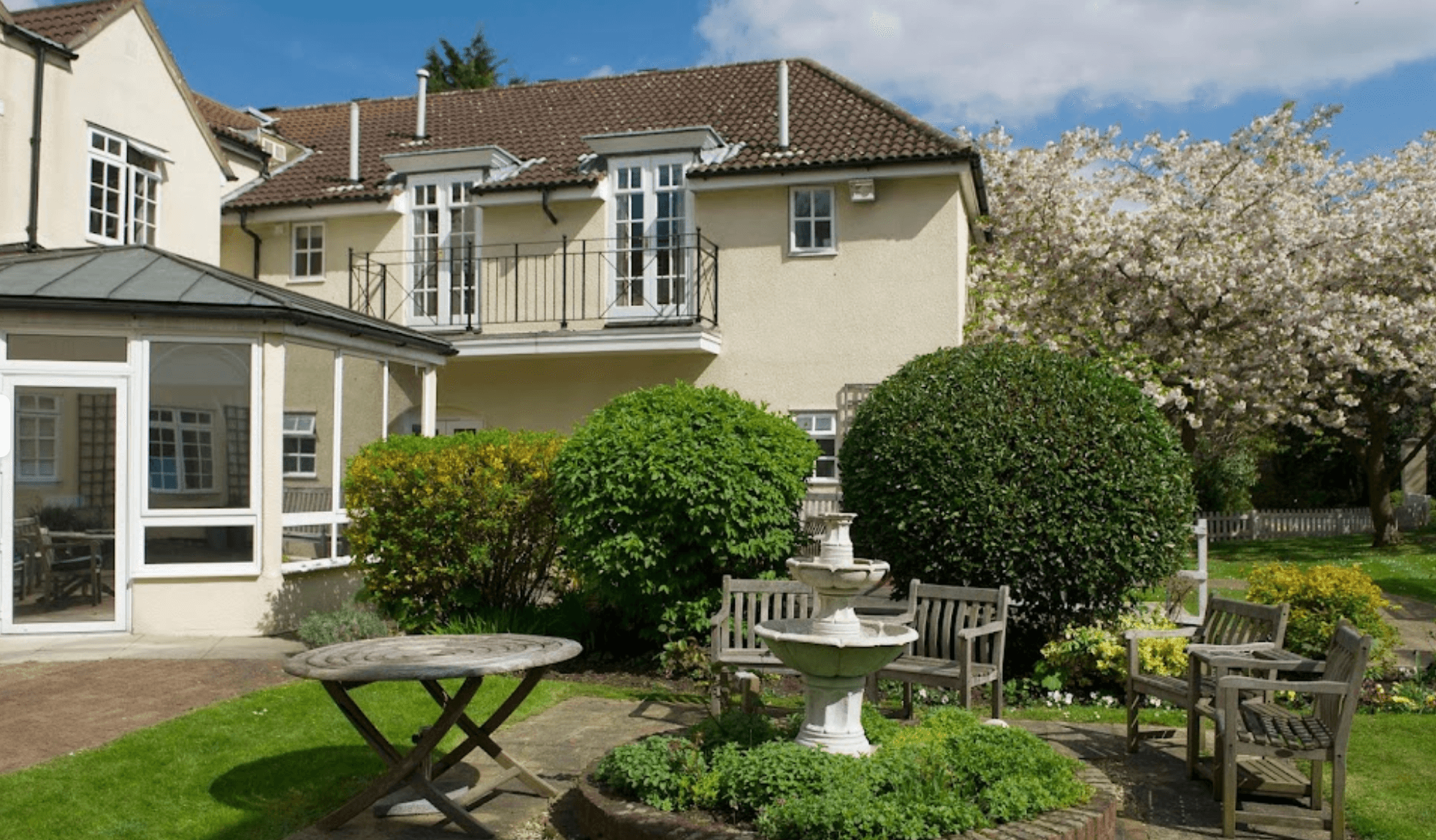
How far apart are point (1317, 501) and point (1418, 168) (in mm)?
9915

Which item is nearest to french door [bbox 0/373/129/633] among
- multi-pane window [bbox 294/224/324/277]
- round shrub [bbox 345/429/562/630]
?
round shrub [bbox 345/429/562/630]

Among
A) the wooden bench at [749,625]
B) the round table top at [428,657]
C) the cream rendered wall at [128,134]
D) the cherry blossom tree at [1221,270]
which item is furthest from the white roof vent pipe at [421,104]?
the round table top at [428,657]

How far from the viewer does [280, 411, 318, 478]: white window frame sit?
11.7 meters

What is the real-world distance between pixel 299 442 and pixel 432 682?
674 centimetres

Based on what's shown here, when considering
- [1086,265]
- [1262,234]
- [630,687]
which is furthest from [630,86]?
[630,687]

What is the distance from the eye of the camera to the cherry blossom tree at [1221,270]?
1988 centimetres

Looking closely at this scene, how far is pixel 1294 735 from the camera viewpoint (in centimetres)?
593

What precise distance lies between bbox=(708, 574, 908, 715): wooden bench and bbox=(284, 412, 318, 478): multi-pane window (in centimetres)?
523

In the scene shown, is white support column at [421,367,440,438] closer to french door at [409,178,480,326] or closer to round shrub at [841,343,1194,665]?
french door at [409,178,480,326]

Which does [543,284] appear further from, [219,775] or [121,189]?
[219,775]

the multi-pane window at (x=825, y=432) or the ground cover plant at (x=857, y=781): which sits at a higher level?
the multi-pane window at (x=825, y=432)

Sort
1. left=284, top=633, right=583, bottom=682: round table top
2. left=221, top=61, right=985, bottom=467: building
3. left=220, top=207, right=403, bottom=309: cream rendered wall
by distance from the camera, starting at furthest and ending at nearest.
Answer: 1. left=220, top=207, right=403, bottom=309: cream rendered wall
2. left=221, top=61, right=985, bottom=467: building
3. left=284, top=633, right=583, bottom=682: round table top

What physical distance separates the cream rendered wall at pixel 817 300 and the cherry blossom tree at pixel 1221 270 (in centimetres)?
286

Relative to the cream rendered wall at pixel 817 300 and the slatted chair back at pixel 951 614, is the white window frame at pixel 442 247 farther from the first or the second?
the slatted chair back at pixel 951 614
